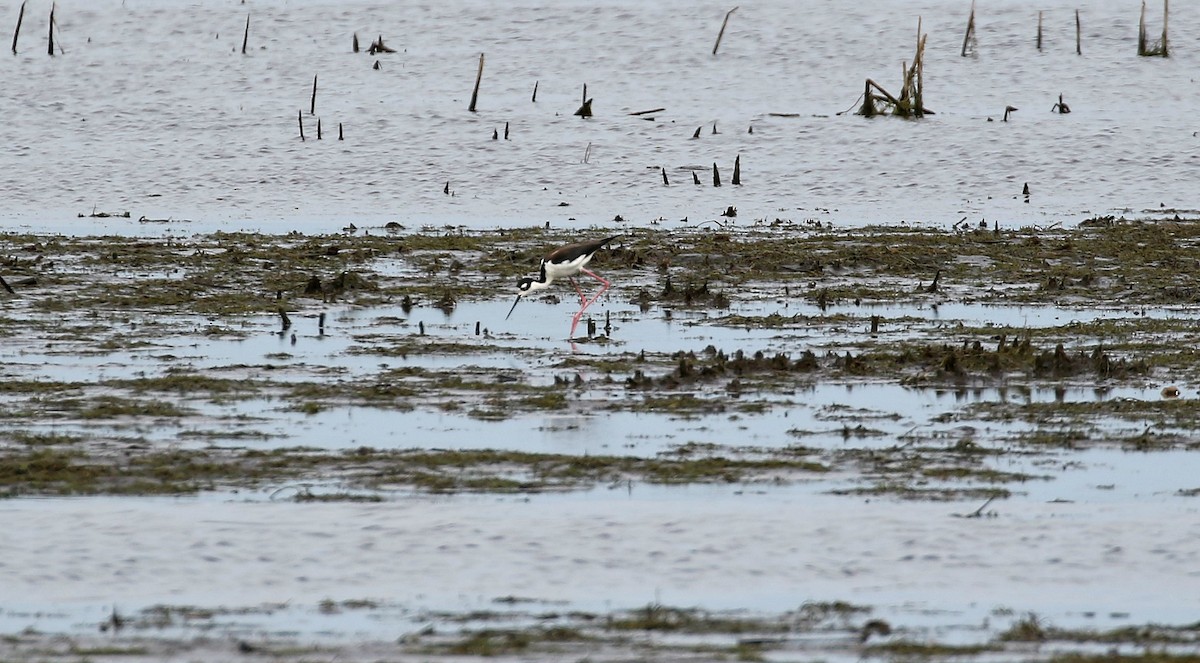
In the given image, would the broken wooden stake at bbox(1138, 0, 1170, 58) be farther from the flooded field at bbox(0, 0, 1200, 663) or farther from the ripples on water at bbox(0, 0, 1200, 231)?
the flooded field at bbox(0, 0, 1200, 663)

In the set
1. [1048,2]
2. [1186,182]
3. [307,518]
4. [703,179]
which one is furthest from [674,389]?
[1048,2]

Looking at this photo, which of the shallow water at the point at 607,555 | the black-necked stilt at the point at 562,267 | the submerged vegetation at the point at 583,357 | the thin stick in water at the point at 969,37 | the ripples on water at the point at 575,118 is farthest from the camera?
the thin stick in water at the point at 969,37

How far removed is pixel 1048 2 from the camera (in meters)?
42.0

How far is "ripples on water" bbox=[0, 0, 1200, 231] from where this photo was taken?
86.7 feet

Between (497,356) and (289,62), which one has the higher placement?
(289,62)

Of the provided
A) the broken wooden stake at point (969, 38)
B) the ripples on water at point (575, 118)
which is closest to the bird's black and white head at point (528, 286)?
the ripples on water at point (575, 118)

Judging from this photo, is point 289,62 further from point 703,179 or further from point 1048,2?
point 1048,2

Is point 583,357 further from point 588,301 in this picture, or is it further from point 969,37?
point 969,37

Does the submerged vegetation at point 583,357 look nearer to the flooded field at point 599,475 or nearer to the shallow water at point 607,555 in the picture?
the flooded field at point 599,475

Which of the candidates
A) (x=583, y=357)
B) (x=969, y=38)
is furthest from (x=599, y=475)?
(x=969, y=38)

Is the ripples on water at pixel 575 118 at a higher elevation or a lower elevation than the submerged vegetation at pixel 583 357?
higher

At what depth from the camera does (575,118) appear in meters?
32.2

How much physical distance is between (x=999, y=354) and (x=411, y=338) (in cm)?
463

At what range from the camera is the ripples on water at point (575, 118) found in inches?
1040
